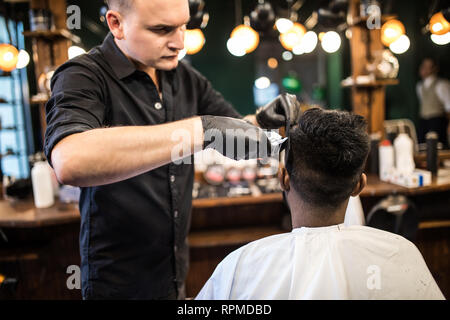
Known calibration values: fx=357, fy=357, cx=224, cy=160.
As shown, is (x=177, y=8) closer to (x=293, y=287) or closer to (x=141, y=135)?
(x=141, y=135)

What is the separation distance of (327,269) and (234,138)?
0.46 meters

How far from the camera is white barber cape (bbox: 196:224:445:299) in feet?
3.29

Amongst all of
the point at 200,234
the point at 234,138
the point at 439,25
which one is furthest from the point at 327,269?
the point at 439,25

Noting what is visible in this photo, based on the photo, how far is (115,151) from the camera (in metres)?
0.94

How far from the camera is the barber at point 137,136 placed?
0.98 metres

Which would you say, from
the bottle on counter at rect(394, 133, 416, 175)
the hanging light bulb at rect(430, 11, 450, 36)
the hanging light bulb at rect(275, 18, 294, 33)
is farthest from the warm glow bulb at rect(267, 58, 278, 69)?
the bottle on counter at rect(394, 133, 416, 175)

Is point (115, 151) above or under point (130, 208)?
above

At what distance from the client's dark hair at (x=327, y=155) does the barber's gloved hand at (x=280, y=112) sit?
0.23ft

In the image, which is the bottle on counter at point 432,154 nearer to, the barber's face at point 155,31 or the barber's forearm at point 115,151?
the barber's face at point 155,31

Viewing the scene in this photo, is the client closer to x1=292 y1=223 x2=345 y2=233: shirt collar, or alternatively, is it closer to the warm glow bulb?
x1=292 y1=223 x2=345 y2=233: shirt collar

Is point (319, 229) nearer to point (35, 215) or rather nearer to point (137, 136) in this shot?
point (137, 136)

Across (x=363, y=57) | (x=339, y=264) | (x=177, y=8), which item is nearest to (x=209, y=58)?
(x=363, y=57)

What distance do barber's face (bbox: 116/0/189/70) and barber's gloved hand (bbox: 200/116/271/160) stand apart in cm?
40

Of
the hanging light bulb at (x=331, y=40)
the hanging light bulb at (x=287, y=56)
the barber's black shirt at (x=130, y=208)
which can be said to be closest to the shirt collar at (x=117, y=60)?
the barber's black shirt at (x=130, y=208)
